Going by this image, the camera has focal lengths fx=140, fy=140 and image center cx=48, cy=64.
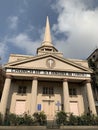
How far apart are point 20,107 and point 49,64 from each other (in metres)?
8.86

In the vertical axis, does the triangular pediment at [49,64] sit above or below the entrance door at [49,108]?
above

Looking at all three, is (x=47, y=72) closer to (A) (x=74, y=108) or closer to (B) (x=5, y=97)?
(B) (x=5, y=97)

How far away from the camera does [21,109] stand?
23469 millimetres

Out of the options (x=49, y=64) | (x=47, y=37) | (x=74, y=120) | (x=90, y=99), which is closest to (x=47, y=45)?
(x=47, y=37)

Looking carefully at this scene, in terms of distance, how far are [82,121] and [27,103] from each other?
10.1 metres

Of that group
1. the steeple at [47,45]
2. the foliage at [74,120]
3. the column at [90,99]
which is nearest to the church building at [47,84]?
the column at [90,99]

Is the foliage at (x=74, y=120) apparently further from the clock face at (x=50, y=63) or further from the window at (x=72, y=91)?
the clock face at (x=50, y=63)

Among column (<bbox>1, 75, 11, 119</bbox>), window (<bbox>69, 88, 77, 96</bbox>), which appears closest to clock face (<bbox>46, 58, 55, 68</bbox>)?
window (<bbox>69, 88, 77, 96</bbox>)

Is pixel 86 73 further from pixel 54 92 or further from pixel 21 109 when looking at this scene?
pixel 21 109

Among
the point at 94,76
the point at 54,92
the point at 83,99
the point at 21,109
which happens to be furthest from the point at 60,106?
the point at 94,76

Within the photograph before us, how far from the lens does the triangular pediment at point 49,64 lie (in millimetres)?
23969

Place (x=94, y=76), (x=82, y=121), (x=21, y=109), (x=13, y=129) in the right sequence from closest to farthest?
1. (x=13, y=129)
2. (x=82, y=121)
3. (x=21, y=109)
4. (x=94, y=76)

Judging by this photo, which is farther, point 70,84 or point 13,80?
point 70,84

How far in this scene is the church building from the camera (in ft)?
76.3
